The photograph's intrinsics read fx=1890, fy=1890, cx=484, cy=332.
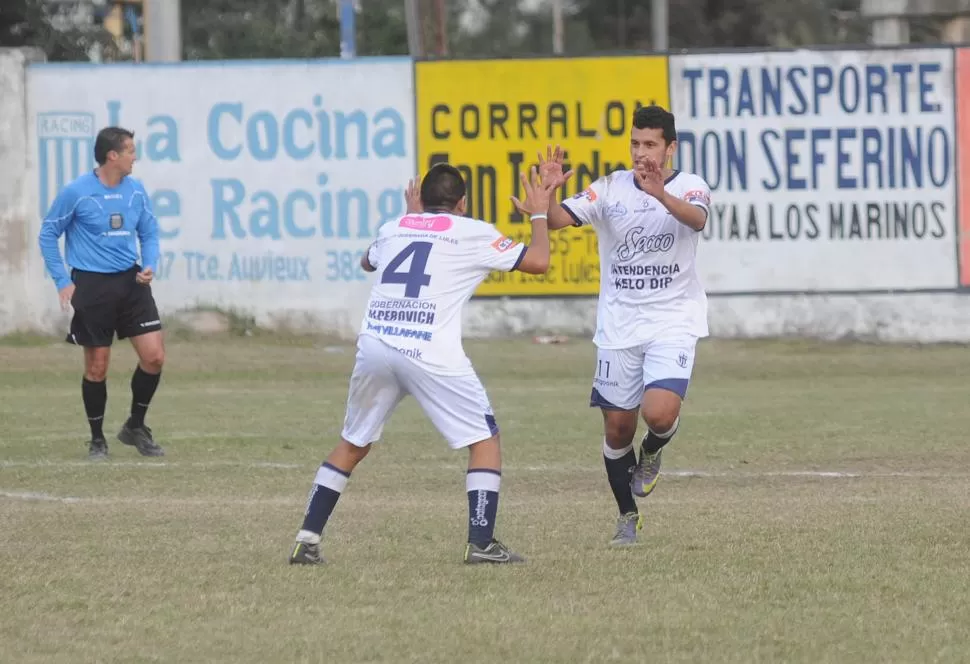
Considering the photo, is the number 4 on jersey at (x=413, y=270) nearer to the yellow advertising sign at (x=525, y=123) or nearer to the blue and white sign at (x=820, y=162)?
the yellow advertising sign at (x=525, y=123)

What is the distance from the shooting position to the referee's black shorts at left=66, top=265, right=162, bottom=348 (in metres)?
12.3

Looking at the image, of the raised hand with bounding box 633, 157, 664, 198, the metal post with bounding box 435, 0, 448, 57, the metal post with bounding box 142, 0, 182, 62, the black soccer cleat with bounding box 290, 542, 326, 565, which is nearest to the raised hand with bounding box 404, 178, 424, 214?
the raised hand with bounding box 633, 157, 664, 198

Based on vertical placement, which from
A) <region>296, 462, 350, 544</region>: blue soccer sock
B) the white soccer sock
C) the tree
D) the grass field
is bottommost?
the grass field

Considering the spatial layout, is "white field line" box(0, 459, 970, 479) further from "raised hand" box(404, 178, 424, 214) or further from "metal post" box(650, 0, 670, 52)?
"metal post" box(650, 0, 670, 52)

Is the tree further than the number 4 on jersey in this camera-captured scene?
Yes

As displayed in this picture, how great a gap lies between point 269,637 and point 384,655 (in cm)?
49

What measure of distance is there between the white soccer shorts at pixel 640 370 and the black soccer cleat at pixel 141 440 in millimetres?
4551

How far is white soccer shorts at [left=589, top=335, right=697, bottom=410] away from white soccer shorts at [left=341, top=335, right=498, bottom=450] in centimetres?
98

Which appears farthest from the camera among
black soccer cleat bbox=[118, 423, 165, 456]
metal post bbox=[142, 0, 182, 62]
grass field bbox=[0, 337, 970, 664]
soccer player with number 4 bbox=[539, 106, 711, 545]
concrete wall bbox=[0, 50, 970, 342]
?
metal post bbox=[142, 0, 182, 62]

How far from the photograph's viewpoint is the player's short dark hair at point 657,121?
8.41 m

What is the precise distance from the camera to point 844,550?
8047 mm

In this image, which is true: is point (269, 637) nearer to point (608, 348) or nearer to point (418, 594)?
point (418, 594)

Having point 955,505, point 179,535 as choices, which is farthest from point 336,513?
point 955,505

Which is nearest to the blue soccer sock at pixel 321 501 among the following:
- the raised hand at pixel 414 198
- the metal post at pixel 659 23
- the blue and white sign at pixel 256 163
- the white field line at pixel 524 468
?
the raised hand at pixel 414 198
